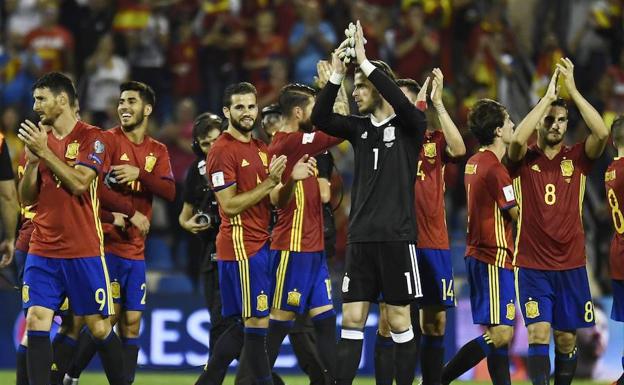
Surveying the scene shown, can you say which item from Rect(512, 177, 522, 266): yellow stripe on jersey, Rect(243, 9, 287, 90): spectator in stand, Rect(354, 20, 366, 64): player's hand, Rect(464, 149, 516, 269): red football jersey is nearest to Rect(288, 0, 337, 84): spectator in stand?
Rect(243, 9, 287, 90): spectator in stand

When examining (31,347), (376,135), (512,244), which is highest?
(376,135)

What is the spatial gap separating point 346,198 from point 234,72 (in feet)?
8.00

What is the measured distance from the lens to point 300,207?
9.93 m

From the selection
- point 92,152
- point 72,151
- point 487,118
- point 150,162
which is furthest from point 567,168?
point 72,151

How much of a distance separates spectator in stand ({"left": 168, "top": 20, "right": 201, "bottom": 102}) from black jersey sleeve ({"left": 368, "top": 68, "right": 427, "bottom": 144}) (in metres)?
8.05

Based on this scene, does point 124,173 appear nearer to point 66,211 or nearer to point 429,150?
point 66,211

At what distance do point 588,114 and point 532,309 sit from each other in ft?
4.99

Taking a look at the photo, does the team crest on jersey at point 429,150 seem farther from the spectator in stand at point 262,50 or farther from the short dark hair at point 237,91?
the spectator in stand at point 262,50

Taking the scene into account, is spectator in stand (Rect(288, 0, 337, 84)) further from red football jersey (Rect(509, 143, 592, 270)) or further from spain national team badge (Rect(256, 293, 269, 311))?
spain national team badge (Rect(256, 293, 269, 311))

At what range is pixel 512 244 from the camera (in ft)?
32.1

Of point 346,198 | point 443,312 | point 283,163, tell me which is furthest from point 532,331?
point 346,198

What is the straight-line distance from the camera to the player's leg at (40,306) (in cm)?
828

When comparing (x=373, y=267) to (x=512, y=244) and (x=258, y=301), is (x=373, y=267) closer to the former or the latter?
(x=258, y=301)

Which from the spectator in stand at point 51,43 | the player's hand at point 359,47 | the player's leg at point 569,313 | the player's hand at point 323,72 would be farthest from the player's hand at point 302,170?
the spectator in stand at point 51,43
